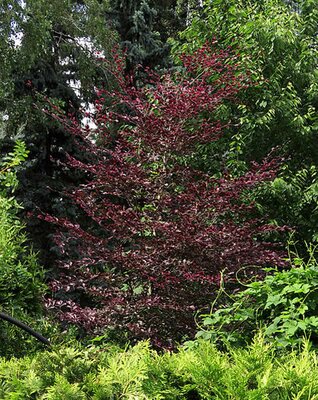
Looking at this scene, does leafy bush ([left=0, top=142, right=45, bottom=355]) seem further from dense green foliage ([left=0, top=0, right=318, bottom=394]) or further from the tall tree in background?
the tall tree in background

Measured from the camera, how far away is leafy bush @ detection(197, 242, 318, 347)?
2.27 meters

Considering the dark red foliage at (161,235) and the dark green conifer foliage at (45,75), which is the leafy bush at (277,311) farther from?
the dark green conifer foliage at (45,75)

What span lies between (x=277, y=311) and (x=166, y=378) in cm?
102

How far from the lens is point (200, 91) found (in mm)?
4613

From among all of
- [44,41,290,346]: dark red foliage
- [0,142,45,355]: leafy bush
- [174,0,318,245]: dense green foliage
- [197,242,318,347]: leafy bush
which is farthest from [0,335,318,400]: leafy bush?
[174,0,318,245]: dense green foliage

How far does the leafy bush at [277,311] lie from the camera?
227 cm

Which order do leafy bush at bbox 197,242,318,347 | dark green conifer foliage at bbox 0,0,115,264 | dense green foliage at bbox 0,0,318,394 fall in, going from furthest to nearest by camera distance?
dark green conifer foliage at bbox 0,0,115,264 < leafy bush at bbox 197,242,318,347 < dense green foliage at bbox 0,0,318,394

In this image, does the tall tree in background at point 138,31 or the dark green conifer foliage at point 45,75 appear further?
the tall tree in background at point 138,31

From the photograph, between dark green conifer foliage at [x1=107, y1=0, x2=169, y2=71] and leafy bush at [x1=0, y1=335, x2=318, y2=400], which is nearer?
leafy bush at [x1=0, y1=335, x2=318, y2=400]

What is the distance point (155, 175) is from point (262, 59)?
8.00 ft

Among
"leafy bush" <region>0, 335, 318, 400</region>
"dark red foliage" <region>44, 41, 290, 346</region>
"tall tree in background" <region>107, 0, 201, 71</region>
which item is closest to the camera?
"leafy bush" <region>0, 335, 318, 400</region>

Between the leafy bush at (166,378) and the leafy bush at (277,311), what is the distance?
1.81 ft

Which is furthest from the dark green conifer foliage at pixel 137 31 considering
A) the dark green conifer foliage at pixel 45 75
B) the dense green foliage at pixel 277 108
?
the dense green foliage at pixel 277 108

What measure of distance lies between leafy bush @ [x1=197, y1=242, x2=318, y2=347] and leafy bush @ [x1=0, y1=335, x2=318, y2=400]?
55 cm
